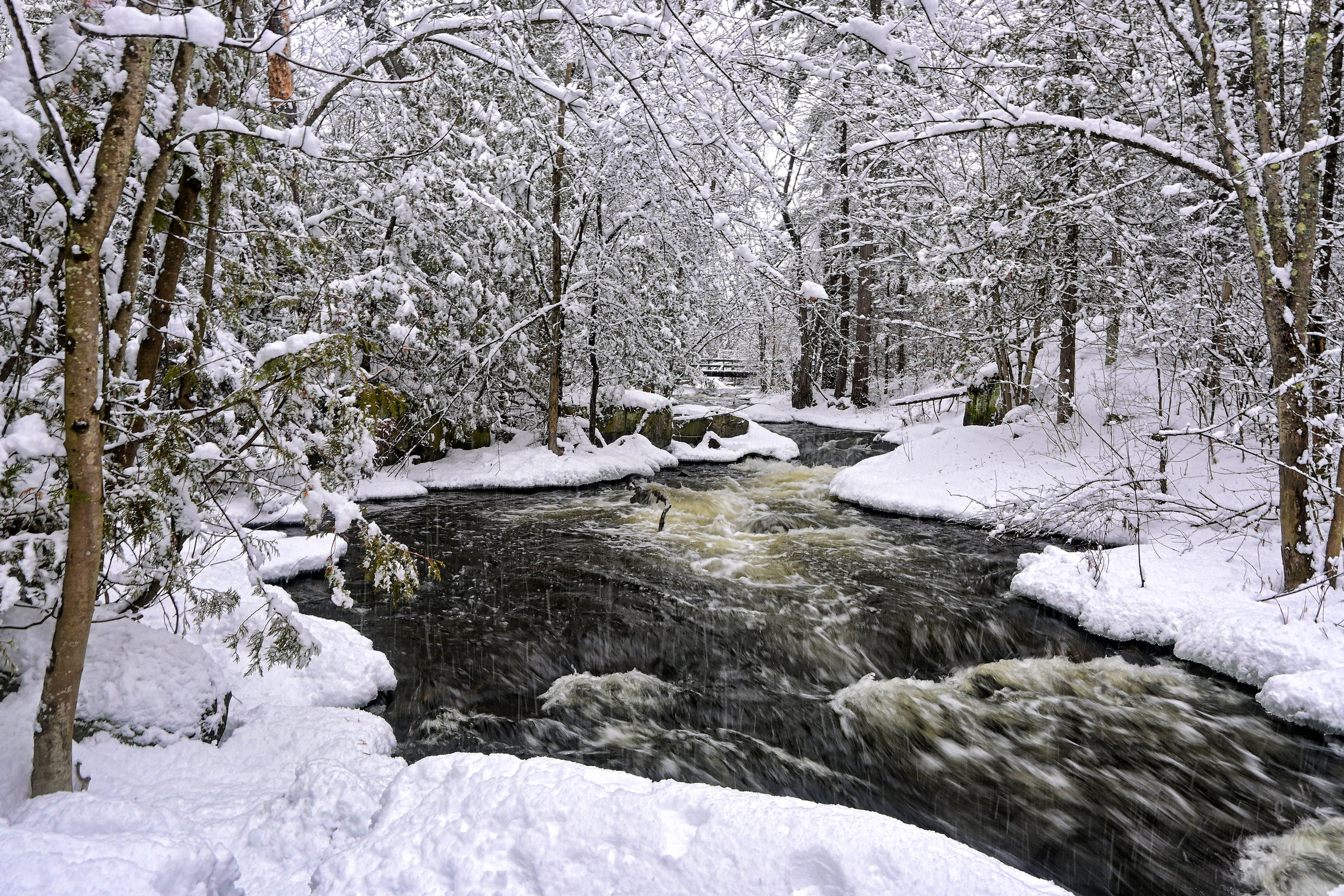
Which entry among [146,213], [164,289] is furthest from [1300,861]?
[164,289]

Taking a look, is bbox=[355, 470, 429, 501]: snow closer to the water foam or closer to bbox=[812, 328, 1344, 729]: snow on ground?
bbox=[812, 328, 1344, 729]: snow on ground

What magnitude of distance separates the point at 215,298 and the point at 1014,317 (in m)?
11.0

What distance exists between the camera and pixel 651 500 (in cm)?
1129

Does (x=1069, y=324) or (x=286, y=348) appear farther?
(x=1069, y=324)

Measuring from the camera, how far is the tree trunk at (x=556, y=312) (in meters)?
12.3

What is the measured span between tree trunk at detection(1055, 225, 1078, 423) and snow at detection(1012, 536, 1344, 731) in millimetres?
3592

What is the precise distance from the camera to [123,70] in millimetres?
2059

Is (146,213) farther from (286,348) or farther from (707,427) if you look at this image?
(707,427)

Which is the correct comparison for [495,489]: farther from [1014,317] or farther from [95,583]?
[95,583]

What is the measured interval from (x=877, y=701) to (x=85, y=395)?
5.03 meters

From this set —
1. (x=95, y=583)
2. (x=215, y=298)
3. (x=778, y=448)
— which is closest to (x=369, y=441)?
(x=95, y=583)

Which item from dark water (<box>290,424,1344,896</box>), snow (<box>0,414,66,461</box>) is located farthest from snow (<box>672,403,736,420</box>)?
snow (<box>0,414,66,461</box>)

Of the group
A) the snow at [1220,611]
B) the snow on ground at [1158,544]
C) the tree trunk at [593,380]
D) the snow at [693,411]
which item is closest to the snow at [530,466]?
the tree trunk at [593,380]

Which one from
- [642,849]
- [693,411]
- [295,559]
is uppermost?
[693,411]
